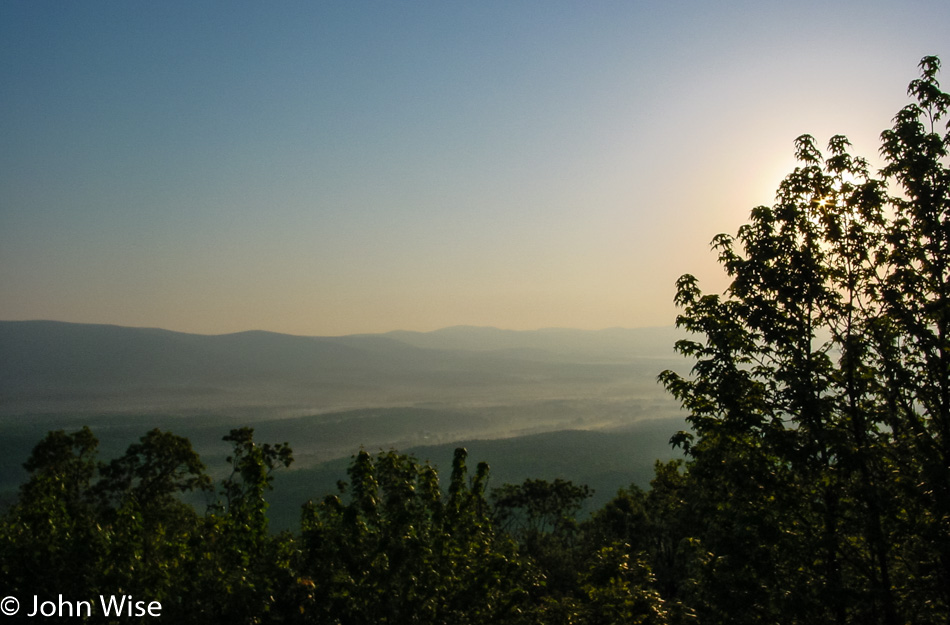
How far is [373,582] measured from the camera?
8.64m

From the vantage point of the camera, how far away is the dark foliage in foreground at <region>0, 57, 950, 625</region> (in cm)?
852

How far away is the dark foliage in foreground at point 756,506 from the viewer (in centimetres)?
852

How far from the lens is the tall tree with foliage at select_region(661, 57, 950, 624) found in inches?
359

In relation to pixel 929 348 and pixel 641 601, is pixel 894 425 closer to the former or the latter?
pixel 929 348

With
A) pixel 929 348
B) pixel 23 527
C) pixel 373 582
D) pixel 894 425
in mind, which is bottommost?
pixel 373 582

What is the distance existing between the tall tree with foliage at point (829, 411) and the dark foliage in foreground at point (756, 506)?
3 cm

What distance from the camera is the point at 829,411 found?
30.1ft

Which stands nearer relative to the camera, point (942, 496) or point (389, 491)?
point (942, 496)

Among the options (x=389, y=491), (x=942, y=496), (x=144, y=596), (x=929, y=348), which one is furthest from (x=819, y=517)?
(x=144, y=596)

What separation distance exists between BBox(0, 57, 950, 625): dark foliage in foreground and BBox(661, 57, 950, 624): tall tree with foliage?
0.03 m

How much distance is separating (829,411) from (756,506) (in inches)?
72.3

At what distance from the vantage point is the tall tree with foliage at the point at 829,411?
912cm

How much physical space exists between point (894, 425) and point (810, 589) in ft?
9.88

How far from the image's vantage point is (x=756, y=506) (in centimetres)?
939
